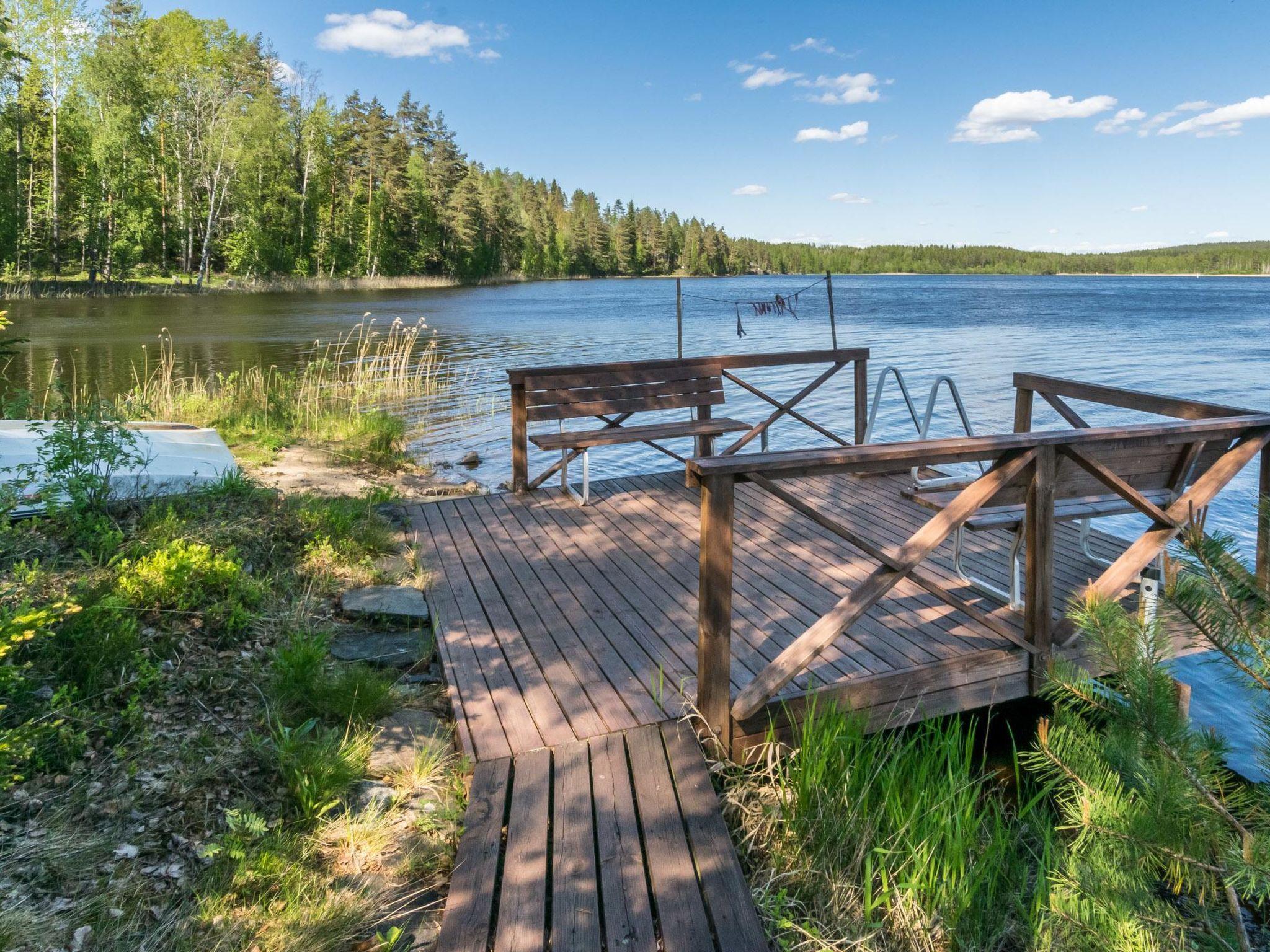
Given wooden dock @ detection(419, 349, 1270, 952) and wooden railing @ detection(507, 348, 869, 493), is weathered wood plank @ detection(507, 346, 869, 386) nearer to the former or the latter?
wooden railing @ detection(507, 348, 869, 493)

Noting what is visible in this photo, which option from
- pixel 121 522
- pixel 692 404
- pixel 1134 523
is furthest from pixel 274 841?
pixel 1134 523

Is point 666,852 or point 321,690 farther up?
point 321,690

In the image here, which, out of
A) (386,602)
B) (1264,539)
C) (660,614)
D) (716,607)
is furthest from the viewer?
(386,602)

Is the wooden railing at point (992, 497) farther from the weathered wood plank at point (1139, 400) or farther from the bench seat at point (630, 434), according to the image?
the bench seat at point (630, 434)

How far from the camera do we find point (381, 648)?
3734 mm

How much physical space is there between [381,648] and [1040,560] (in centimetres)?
269

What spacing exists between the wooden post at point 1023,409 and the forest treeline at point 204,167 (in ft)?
62.3

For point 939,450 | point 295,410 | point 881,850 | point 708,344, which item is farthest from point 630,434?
point 708,344

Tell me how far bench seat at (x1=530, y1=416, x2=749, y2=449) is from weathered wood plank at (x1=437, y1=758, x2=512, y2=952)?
3110 millimetres

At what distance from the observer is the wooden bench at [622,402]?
5910 mm

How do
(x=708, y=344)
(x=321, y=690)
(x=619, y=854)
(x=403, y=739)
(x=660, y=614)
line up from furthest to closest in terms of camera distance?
(x=708, y=344), (x=660, y=614), (x=321, y=690), (x=403, y=739), (x=619, y=854)

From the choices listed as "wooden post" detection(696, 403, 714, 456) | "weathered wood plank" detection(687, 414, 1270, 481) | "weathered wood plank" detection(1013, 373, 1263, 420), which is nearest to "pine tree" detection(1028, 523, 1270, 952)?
"weathered wood plank" detection(687, 414, 1270, 481)

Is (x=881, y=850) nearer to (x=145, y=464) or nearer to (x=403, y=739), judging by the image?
(x=403, y=739)

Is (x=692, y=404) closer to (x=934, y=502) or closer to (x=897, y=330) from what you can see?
(x=934, y=502)
